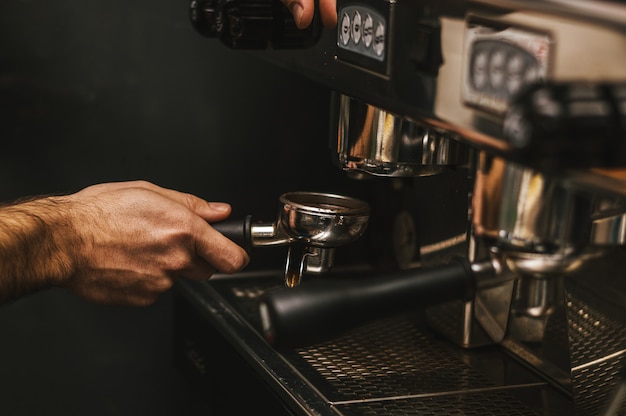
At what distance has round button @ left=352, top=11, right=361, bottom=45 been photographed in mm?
811

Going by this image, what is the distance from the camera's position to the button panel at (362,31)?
0.76m

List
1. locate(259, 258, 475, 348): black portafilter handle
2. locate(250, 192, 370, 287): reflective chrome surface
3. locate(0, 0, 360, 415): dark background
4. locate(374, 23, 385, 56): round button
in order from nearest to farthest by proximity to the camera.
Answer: locate(259, 258, 475, 348): black portafilter handle → locate(374, 23, 385, 56): round button → locate(250, 192, 370, 287): reflective chrome surface → locate(0, 0, 360, 415): dark background

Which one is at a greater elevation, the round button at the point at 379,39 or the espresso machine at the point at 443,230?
the round button at the point at 379,39

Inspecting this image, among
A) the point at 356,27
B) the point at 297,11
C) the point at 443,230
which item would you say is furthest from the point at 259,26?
the point at 443,230

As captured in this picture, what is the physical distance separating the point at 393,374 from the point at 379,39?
0.37 meters

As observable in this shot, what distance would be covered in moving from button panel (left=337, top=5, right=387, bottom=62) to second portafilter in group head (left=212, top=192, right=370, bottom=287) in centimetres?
15

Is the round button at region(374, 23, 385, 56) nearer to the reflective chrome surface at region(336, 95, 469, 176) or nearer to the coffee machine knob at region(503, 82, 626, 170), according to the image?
the reflective chrome surface at region(336, 95, 469, 176)

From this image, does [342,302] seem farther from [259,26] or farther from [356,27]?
[259,26]

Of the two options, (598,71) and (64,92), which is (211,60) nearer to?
(64,92)

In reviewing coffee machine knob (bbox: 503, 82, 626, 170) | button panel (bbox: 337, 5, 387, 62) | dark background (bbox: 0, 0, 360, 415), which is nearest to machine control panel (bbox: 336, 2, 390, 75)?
button panel (bbox: 337, 5, 387, 62)

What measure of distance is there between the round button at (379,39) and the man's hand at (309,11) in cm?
12

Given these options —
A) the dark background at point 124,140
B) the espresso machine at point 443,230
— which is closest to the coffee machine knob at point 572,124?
the espresso machine at point 443,230

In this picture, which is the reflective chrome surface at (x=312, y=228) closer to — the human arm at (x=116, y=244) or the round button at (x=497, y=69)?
the human arm at (x=116, y=244)

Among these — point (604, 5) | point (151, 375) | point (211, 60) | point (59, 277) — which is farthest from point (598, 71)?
point (151, 375)
